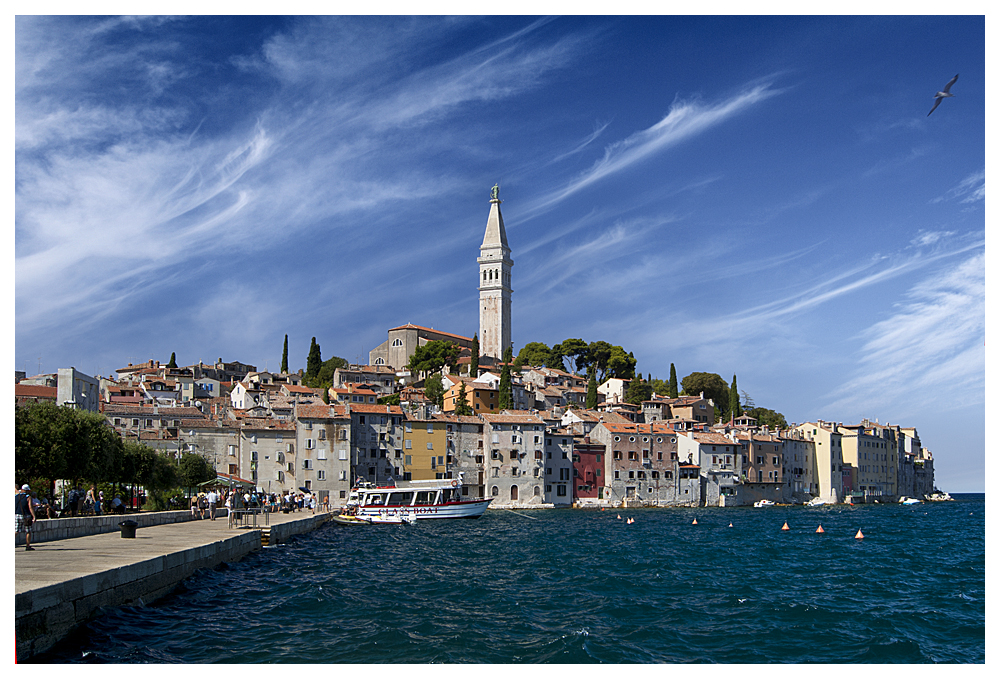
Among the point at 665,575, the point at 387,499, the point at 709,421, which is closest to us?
the point at 665,575

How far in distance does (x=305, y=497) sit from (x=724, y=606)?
36960 mm

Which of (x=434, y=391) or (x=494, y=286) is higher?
(x=494, y=286)

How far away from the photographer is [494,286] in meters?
122

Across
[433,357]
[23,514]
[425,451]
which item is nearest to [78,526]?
[23,514]

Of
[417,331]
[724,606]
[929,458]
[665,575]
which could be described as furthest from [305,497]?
[929,458]

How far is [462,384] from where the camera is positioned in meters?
75.5

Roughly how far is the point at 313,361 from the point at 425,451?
3532 centimetres

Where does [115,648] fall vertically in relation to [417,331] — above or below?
below

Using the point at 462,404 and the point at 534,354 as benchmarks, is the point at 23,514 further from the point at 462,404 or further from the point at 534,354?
the point at 534,354

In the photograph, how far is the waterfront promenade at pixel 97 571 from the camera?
10273 millimetres

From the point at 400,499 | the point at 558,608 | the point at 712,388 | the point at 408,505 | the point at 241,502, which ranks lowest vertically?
the point at 408,505

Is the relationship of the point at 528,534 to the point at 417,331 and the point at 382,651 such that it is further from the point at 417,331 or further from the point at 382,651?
the point at 417,331

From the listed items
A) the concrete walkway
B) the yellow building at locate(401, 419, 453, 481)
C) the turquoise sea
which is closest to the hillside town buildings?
the yellow building at locate(401, 419, 453, 481)

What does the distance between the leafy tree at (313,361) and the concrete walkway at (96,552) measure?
6623 centimetres
